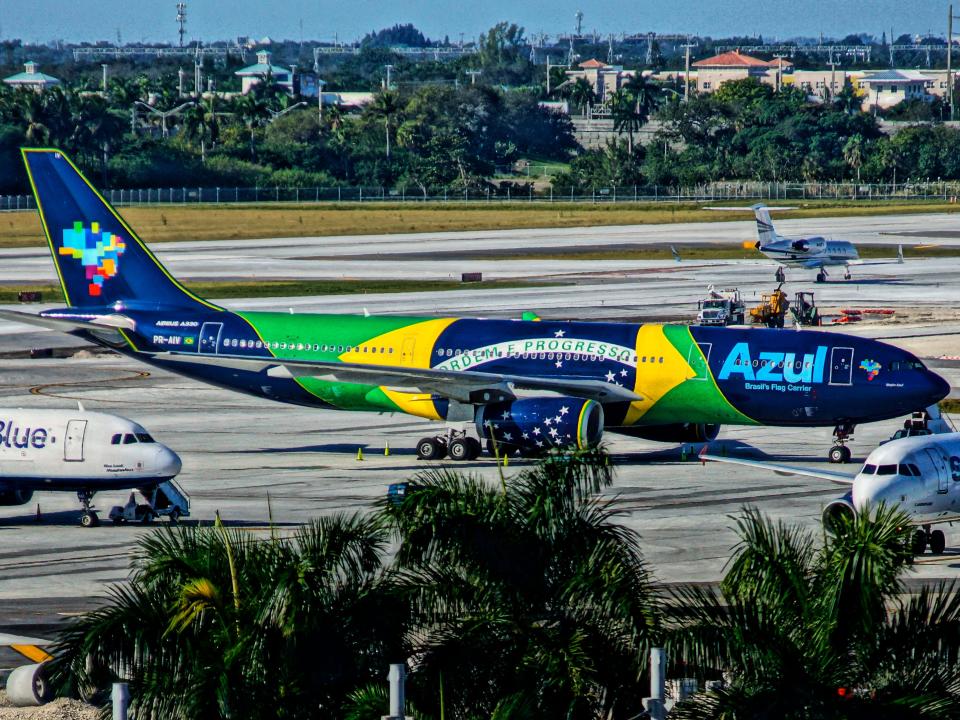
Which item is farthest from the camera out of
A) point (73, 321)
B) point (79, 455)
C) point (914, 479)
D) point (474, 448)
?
point (73, 321)

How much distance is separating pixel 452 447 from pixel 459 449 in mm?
369

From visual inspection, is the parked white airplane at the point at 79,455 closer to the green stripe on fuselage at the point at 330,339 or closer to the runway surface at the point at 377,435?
the runway surface at the point at 377,435

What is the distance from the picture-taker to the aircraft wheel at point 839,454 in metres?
53.0

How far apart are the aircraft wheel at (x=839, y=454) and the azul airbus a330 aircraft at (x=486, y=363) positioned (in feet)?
0.24

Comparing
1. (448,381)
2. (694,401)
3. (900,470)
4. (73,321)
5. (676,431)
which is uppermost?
(73,321)

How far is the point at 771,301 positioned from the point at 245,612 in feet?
273

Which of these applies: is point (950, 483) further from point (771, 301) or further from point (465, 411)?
point (771, 301)

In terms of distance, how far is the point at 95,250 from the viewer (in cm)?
6188

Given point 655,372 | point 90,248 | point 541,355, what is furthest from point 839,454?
point 90,248

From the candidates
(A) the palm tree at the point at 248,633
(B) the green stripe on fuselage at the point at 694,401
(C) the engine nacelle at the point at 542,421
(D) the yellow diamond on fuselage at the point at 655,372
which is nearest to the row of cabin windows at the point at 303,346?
(C) the engine nacelle at the point at 542,421

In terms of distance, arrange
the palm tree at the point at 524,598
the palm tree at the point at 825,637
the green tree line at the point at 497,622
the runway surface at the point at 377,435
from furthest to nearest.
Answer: the runway surface at the point at 377,435 < the palm tree at the point at 524,598 < the green tree line at the point at 497,622 < the palm tree at the point at 825,637

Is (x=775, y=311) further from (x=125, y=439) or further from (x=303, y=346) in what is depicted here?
(x=125, y=439)

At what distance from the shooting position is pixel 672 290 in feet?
387

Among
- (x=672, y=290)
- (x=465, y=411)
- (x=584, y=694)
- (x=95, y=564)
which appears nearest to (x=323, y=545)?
(x=584, y=694)
